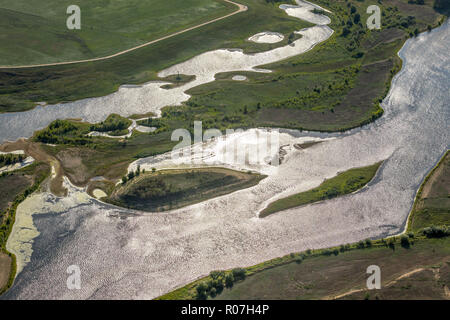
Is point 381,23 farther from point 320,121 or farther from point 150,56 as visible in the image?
point 150,56

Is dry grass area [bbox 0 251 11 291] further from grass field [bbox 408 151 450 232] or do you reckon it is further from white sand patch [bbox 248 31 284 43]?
white sand patch [bbox 248 31 284 43]

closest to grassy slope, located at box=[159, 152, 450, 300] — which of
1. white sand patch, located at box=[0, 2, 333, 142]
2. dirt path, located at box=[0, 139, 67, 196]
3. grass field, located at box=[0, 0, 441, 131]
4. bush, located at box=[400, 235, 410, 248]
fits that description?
bush, located at box=[400, 235, 410, 248]

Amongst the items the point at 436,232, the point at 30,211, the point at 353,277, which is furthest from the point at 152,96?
the point at 436,232

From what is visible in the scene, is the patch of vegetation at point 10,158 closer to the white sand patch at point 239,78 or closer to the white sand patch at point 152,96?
the white sand patch at point 152,96

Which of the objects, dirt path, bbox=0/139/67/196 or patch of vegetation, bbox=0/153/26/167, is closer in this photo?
dirt path, bbox=0/139/67/196

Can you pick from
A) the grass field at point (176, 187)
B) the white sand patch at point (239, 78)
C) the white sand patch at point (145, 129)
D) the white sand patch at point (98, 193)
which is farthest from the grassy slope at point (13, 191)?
the white sand patch at point (239, 78)

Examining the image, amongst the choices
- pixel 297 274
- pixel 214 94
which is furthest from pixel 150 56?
pixel 297 274
